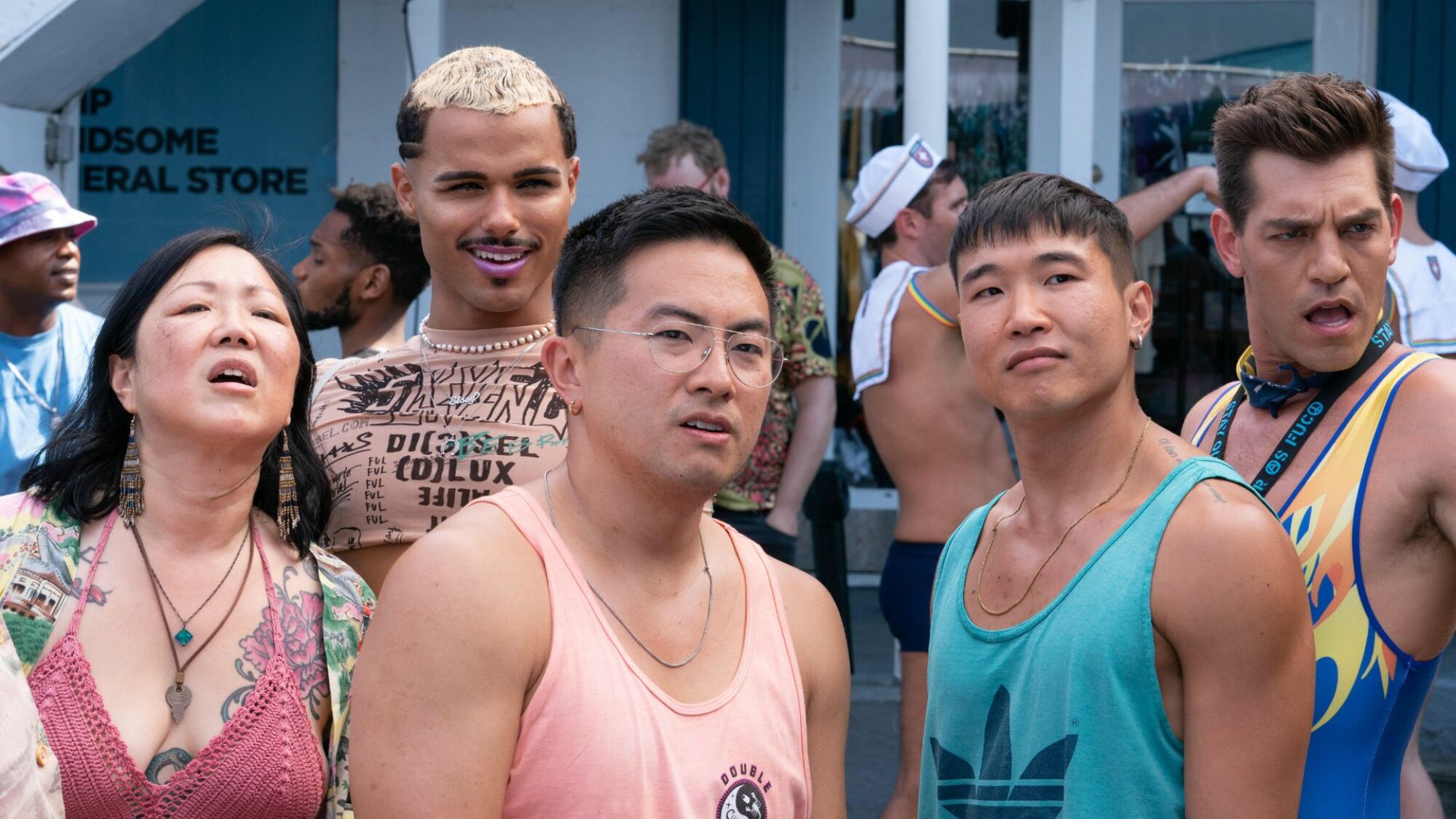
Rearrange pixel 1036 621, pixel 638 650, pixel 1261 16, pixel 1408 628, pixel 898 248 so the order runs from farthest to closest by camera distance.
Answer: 1. pixel 1261 16
2. pixel 898 248
3. pixel 1408 628
4. pixel 1036 621
5. pixel 638 650

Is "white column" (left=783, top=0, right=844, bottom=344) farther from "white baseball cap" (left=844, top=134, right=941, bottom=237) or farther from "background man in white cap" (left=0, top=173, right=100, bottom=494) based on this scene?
"background man in white cap" (left=0, top=173, right=100, bottom=494)

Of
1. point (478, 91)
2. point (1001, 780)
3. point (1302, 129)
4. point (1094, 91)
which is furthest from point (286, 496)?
point (1094, 91)

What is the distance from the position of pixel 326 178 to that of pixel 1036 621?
617 centimetres

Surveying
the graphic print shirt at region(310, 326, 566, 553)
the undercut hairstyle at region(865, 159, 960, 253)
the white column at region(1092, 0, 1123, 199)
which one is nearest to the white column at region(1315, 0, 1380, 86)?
the white column at region(1092, 0, 1123, 199)

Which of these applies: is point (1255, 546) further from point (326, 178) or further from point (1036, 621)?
point (326, 178)

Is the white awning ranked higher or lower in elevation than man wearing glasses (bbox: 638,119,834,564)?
higher

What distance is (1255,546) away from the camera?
202cm

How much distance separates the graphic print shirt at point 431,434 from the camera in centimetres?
266

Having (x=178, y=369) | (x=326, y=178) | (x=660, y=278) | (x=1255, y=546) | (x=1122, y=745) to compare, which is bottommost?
(x=1122, y=745)

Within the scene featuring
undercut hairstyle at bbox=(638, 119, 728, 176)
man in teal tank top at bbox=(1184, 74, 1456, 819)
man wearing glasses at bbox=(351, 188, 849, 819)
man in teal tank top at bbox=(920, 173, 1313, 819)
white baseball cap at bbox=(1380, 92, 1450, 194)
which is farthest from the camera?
undercut hairstyle at bbox=(638, 119, 728, 176)

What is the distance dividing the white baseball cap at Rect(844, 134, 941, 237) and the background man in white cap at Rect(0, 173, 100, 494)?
2.69 metres

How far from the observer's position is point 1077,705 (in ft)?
6.85

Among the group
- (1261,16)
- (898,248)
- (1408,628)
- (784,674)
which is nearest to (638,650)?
(784,674)

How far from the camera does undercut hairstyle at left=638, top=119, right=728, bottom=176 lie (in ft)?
18.9
